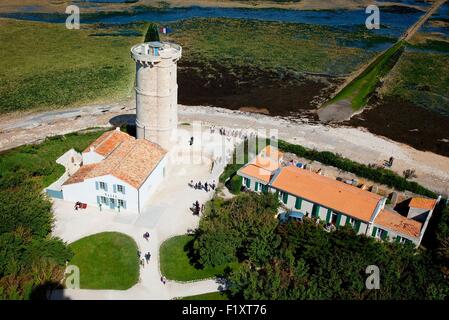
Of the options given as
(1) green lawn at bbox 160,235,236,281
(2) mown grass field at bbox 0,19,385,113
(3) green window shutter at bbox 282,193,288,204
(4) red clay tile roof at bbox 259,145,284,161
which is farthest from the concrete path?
(2) mown grass field at bbox 0,19,385,113

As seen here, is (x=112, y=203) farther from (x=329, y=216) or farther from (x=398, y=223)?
(x=398, y=223)

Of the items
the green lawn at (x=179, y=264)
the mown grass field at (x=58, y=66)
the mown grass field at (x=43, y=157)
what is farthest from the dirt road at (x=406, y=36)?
the green lawn at (x=179, y=264)

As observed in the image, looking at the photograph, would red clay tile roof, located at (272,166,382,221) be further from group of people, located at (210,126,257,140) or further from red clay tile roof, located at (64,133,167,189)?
group of people, located at (210,126,257,140)

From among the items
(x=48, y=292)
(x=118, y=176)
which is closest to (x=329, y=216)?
(x=118, y=176)

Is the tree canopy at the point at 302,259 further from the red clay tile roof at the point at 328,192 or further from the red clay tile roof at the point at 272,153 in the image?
the red clay tile roof at the point at 272,153

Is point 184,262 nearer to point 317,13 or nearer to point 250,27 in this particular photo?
point 250,27

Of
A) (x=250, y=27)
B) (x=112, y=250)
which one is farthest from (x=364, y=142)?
(x=250, y=27)

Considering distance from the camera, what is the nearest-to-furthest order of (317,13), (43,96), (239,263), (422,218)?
(239,263)
(422,218)
(43,96)
(317,13)
